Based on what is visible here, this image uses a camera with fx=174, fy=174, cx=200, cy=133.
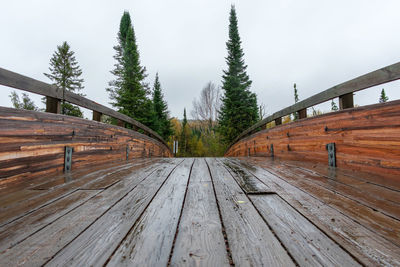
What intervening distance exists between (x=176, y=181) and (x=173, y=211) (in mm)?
701

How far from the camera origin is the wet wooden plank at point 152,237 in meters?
0.60

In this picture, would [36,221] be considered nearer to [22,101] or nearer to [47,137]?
[47,137]

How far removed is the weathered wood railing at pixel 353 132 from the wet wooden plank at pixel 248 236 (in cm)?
138

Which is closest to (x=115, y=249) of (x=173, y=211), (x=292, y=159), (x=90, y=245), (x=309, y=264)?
(x=90, y=245)

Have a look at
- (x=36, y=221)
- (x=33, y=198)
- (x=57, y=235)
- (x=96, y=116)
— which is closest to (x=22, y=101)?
(x=96, y=116)

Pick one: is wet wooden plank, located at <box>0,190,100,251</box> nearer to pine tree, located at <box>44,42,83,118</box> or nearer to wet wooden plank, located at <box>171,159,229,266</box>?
wet wooden plank, located at <box>171,159,229,266</box>

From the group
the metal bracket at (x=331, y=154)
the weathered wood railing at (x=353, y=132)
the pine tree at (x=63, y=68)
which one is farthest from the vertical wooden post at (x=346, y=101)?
the pine tree at (x=63, y=68)

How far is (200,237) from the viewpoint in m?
0.74

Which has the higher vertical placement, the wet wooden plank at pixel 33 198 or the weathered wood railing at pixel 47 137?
the weathered wood railing at pixel 47 137

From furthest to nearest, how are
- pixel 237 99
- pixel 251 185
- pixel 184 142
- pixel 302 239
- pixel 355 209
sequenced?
pixel 184 142, pixel 237 99, pixel 251 185, pixel 355 209, pixel 302 239

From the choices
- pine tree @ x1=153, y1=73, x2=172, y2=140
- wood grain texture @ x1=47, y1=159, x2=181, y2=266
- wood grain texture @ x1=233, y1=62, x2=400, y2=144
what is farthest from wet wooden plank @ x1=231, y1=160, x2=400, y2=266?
pine tree @ x1=153, y1=73, x2=172, y2=140

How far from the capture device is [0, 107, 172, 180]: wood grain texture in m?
1.45

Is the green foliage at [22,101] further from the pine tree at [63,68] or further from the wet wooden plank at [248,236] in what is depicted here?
the wet wooden plank at [248,236]

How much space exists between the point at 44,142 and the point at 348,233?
2.48 meters
